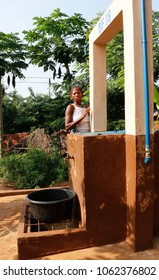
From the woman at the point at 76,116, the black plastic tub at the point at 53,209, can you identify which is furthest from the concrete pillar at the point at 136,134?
the woman at the point at 76,116

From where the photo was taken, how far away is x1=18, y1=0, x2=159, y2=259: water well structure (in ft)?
9.68

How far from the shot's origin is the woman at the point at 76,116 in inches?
165

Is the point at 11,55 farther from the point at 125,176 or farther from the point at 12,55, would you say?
the point at 125,176

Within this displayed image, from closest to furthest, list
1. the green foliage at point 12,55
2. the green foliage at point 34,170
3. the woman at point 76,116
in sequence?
1. the woman at point 76,116
2. the green foliage at point 34,170
3. the green foliage at point 12,55

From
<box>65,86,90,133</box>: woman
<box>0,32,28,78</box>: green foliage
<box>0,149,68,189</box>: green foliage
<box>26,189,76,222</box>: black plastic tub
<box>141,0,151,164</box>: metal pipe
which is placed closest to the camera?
<box>141,0,151,164</box>: metal pipe

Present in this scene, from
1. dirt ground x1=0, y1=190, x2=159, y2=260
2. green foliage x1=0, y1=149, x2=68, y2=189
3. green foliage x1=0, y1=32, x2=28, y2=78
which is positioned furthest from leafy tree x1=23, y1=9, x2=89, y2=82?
dirt ground x1=0, y1=190, x2=159, y2=260

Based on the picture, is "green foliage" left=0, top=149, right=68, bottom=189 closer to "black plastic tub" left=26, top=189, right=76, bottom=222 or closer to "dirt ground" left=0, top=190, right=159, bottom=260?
"dirt ground" left=0, top=190, right=159, bottom=260

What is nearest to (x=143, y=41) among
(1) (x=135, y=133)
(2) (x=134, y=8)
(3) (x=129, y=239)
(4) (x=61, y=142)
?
(2) (x=134, y=8)

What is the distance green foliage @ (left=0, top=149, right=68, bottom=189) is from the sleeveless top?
2.65 meters

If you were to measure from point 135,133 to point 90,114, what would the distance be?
1.71 m

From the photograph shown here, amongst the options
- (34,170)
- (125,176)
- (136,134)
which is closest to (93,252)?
(125,176)

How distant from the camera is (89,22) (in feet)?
35.8

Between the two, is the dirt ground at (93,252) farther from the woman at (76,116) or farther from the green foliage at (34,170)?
the green foliage at (34,170)
